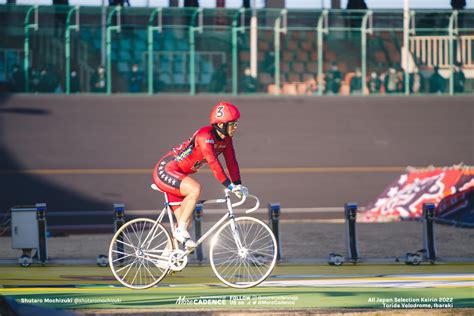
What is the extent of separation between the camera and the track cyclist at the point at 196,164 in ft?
34.0

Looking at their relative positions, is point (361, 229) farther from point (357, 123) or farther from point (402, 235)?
point (357, 123)

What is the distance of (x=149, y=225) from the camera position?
36.7 ft

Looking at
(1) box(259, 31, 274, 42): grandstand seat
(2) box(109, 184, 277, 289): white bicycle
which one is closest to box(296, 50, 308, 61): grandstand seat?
(1) box(259, 31, 274, 42): grandstand seat

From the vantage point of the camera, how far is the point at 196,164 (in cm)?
1088

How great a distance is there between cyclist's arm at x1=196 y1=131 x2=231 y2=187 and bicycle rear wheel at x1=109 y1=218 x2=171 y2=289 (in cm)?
107

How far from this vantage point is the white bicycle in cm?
1084

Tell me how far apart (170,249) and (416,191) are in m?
16.5

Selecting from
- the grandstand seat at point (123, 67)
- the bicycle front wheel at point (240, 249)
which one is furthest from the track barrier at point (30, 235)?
the grandstand seat at point (123, 67)

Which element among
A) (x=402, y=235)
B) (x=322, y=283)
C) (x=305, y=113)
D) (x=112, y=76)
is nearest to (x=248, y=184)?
(x=305, y=113)

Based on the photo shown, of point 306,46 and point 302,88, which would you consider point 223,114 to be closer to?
point 306,46

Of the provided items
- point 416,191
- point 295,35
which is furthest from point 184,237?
point 295,35

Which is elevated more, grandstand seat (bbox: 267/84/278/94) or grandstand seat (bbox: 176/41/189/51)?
grandstand seat (bbox: 176/41/189/51)

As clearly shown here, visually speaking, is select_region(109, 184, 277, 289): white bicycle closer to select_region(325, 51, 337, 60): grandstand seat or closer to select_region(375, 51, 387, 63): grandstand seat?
select_region(325, 51, 337, 60): grandstand seat

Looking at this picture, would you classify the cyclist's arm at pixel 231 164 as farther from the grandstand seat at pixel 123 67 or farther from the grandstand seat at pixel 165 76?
the grandstand seat at pixel 165 76
